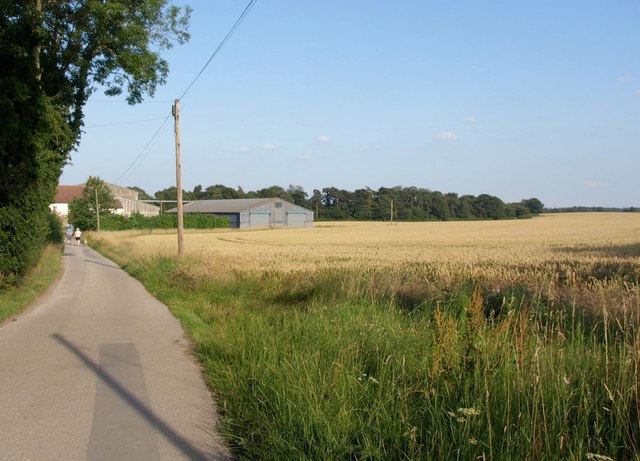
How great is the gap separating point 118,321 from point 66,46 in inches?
448

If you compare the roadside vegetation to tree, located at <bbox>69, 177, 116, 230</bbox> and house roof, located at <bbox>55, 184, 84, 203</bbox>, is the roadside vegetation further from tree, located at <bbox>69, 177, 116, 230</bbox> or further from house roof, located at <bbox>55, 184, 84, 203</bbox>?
house roof, located at <bbox>55, 184, 84, 203</bbox>

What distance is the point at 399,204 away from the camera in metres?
149

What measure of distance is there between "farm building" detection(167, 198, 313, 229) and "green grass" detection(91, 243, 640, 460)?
9603 cm

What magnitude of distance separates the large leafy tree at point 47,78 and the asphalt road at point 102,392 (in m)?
3.88

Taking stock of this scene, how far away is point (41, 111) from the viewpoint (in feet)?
48.8

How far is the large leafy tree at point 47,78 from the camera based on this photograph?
14211 millimetres

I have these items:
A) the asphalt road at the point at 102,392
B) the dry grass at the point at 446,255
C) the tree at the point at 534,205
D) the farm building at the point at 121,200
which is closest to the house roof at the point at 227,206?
the farm building at the point at 121,200

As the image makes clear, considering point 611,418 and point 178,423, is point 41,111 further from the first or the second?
point 611,418

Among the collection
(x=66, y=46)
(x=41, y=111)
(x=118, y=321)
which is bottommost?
(x=118, y=321)

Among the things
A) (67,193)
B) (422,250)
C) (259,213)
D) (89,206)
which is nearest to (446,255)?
(422,250)

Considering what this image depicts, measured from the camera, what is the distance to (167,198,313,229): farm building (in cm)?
10300

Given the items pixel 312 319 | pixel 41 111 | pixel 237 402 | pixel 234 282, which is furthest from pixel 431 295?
pixel 41 111

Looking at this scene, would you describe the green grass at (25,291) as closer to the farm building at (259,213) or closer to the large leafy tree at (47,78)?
the large leafy tree at (47,78)

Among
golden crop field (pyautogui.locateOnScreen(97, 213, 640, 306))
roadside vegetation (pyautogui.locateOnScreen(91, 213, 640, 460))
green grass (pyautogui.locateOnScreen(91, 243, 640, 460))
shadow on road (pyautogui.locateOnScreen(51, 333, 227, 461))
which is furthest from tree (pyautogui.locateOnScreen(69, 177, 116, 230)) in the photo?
green grass (pyautogui.locateOnScreen(91, 243, 640, 460))
